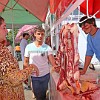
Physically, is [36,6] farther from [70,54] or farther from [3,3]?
[70,54]

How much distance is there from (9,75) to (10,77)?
0.05 ft

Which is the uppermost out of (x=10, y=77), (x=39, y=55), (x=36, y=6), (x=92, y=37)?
(x=36, y=6)

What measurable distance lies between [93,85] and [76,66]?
0.20 metres

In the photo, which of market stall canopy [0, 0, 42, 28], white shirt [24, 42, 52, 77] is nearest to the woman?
white shirt [24, 42, 52, 77]

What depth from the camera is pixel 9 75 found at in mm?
1674

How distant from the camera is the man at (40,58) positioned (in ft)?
10.1

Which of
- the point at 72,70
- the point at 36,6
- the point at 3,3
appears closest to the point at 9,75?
the point at 72,70

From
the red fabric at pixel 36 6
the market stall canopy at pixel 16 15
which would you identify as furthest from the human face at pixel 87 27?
the market stall canopy at pixel 16 15

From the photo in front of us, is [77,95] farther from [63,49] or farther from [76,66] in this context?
[63,49]

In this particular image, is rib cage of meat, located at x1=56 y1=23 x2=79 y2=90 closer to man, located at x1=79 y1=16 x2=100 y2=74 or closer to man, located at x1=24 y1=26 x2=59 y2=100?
man, located at x1=79 y1=16 x2=100 y2=74

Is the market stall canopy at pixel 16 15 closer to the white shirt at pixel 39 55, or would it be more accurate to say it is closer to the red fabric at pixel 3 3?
the red fabric at pixel 3 3

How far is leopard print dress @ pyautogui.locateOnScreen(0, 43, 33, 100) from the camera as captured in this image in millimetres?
1683

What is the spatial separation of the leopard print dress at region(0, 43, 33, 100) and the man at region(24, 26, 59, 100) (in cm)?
120

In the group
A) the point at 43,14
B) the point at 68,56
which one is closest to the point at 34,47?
the point at 68,56
